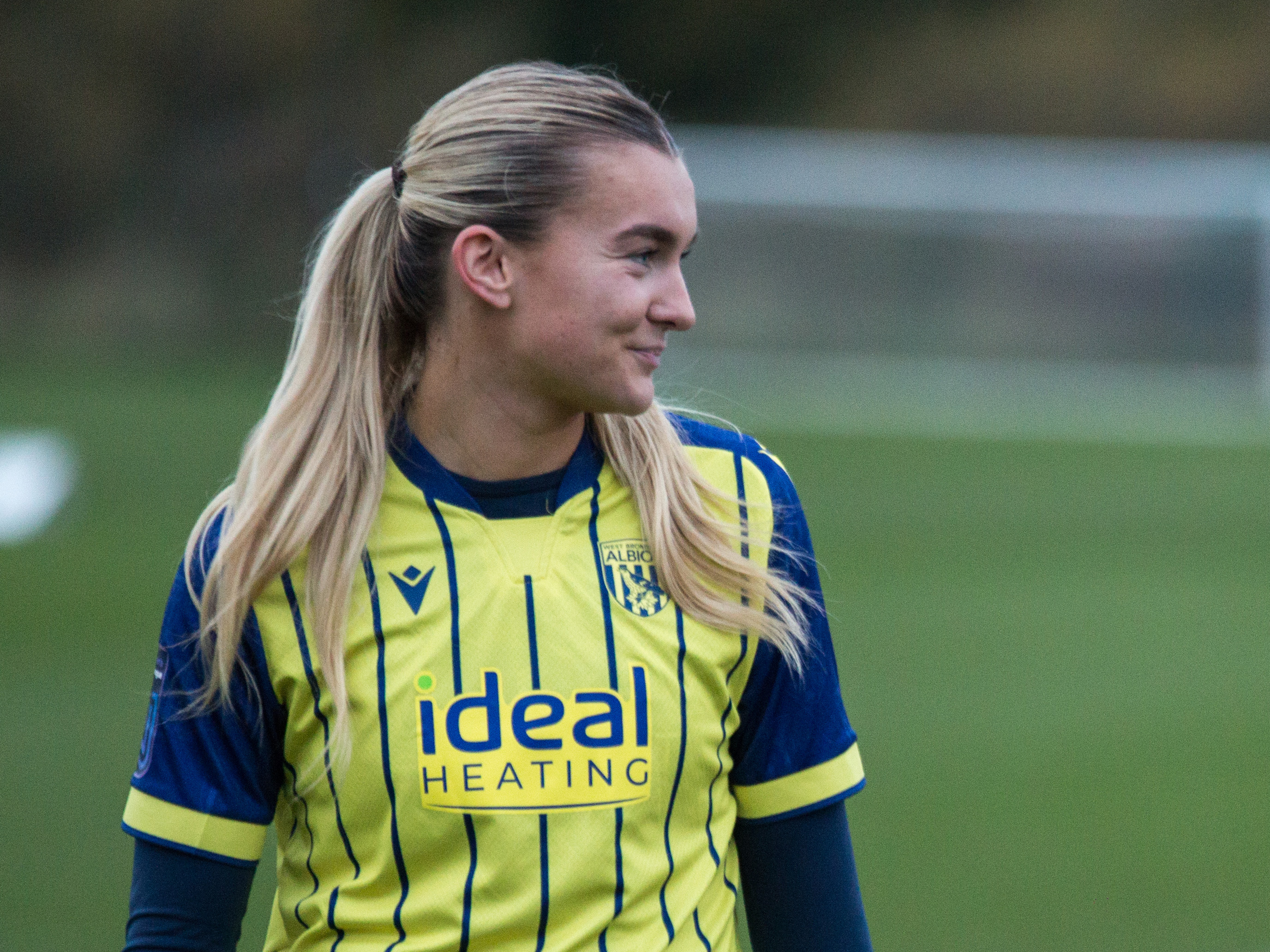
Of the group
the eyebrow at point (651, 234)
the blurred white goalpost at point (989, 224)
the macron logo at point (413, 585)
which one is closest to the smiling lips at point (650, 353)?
the eyebrow at point (651, 234)

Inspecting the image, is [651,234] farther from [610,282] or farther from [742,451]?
[742,451]

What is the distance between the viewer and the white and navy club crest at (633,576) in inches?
80.0

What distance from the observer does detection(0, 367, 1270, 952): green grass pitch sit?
4.36m

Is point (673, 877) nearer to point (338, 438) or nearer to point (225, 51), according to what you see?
point (338, 438)

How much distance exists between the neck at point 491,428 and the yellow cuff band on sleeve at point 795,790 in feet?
1.62

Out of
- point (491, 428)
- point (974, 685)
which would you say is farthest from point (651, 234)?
point (974, 685)

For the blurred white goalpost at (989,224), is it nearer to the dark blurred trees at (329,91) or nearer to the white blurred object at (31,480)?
the dark blurred trees at (329,91)

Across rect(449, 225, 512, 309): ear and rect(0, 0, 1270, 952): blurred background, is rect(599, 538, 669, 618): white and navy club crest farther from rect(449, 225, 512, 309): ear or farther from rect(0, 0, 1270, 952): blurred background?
rect(0, 0, 1270, 952): blurred background

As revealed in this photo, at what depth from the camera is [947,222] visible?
16078 mm

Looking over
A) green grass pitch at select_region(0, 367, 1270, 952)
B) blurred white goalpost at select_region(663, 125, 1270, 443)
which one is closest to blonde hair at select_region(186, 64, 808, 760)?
green grass pitch at select_region(0, 367, 1270, 952)

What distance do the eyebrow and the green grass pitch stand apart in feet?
8.40

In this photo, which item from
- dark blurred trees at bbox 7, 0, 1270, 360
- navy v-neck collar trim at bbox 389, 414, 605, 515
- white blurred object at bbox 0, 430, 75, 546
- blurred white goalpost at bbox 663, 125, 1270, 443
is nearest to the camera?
navy v-neck collar trim at bbox 389, 414, 605, 515

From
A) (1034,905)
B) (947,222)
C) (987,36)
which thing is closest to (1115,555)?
(1034,905)

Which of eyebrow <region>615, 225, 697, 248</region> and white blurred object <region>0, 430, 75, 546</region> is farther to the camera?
white blurred object <region>0, 430, 75, 546</region>
